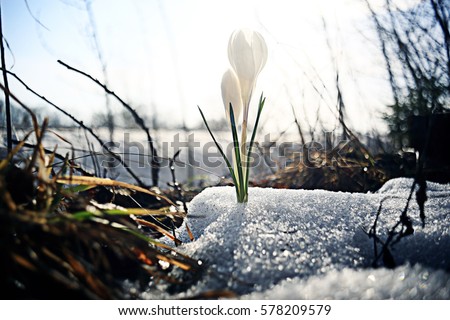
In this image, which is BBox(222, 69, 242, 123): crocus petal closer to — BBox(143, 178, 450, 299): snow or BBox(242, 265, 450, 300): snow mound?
BBox(143, 178, 450, 299): snow

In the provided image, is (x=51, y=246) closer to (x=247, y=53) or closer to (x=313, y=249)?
(x=313, y=249)

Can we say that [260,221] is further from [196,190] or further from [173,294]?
[196,190]

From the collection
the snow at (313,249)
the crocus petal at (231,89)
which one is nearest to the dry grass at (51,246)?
the snow at (313,249)

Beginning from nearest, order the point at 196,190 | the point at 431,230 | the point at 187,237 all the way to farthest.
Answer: the point at 431,230, the point at 187,237, the point at 196,190

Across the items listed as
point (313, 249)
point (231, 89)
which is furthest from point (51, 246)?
point (231, 89)
